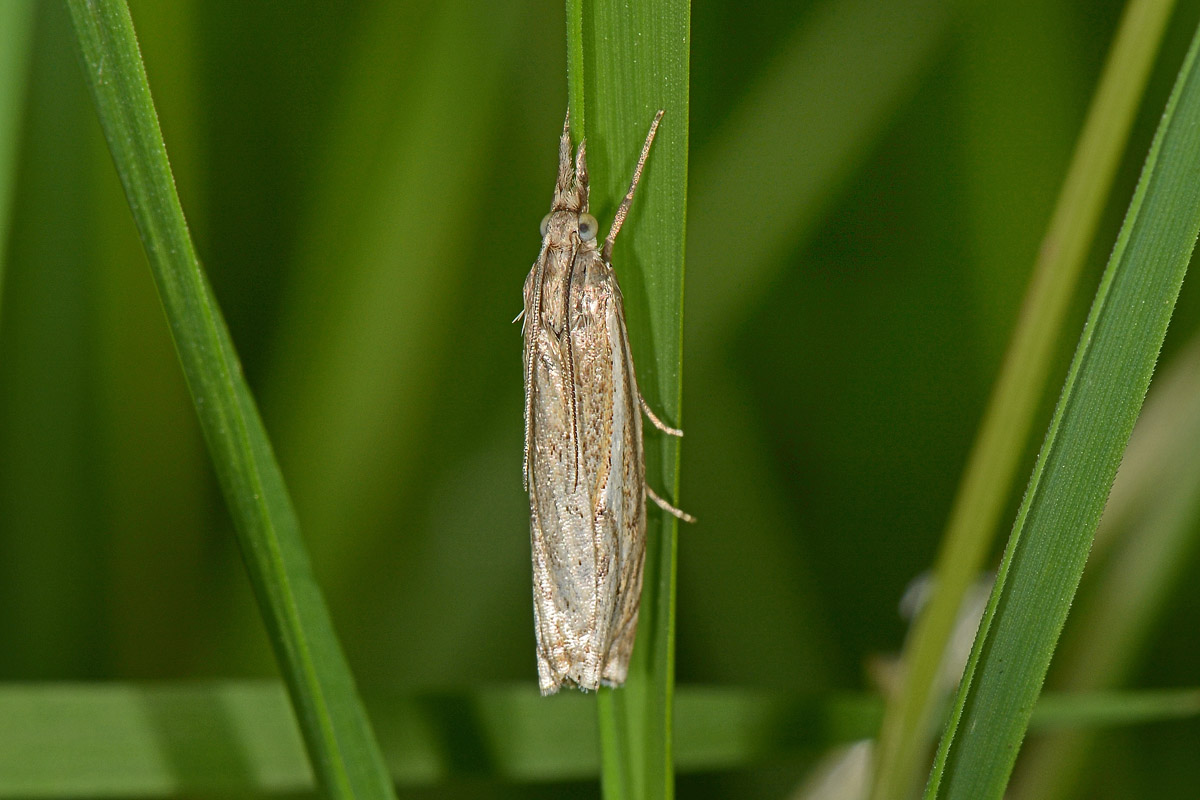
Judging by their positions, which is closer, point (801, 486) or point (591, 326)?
point (591, 326)

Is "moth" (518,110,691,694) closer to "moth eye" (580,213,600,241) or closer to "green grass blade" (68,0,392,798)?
"moth eye" (580,213,600,241)

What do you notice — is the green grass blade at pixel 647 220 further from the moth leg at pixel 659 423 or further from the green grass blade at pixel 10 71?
the green grass blade at pixel 10 71

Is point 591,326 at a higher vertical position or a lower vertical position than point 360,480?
higher

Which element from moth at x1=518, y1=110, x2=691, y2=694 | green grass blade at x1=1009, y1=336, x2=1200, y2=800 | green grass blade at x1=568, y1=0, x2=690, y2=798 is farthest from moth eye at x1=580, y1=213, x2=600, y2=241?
green grass blade at x1=1009, y1=336, x2=1200, y2=800

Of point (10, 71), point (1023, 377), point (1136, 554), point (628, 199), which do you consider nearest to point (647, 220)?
point (628, 199)

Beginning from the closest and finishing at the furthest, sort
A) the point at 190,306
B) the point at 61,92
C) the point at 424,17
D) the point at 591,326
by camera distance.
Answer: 1. the point at 190,306
2. the point at 591,326
3. the point at 61,92
4. the point at 424,17

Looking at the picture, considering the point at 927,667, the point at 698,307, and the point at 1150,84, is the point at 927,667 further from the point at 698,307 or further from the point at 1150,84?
the point at 1150,84

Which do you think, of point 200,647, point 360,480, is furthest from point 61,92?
point 200,647
